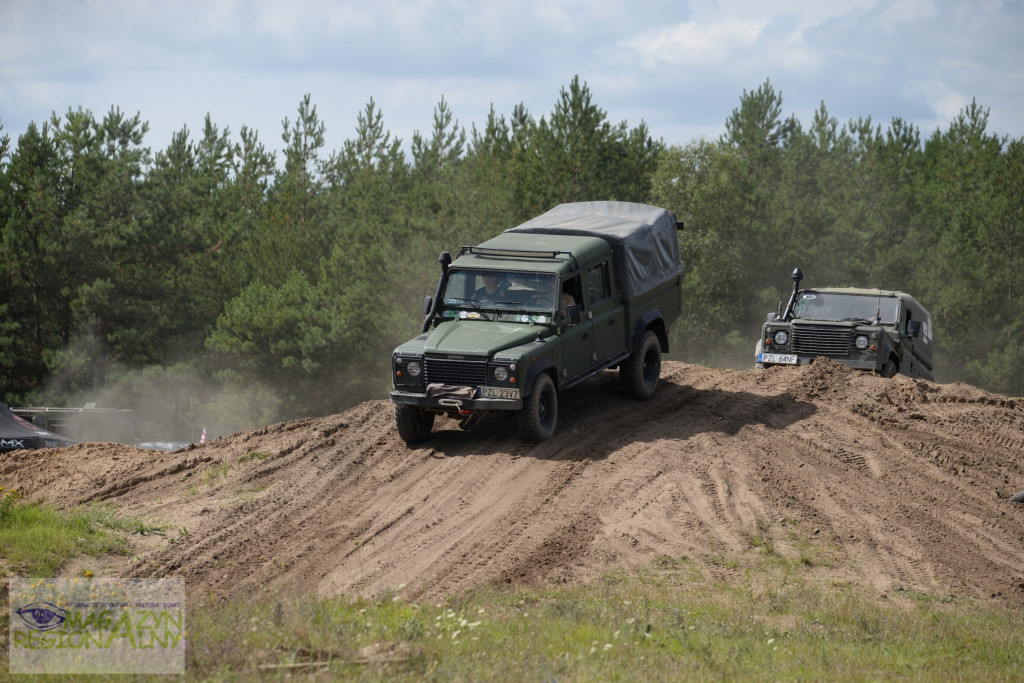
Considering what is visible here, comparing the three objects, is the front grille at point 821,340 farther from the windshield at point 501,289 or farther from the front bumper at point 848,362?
the windshield at point 501,289

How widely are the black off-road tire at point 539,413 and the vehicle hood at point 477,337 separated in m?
0.57

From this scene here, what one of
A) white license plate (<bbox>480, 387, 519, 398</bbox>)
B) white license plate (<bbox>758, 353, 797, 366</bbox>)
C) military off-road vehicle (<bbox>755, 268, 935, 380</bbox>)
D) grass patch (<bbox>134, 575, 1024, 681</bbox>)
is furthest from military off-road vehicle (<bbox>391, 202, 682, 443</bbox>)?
grass patch (<bbox>134, 575, 1024, 681</bbox>)

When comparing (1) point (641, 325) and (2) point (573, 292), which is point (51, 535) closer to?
(2) point (573, 292)

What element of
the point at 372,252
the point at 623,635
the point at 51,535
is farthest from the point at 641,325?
the point at 372,252

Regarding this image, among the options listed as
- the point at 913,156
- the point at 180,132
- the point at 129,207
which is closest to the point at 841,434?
the point at 129,207

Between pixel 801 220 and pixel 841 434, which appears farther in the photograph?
pixel 801 220

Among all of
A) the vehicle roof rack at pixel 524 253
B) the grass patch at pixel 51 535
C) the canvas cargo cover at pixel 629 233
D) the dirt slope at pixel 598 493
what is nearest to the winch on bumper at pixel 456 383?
the dirt slope at pixel 598 493

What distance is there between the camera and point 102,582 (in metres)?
8.52

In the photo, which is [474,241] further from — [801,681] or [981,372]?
[801,681]

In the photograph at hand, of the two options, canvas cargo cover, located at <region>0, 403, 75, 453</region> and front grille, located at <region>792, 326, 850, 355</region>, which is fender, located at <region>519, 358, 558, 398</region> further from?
canvas cargo cover, located at <region>0, 403, 75, 453</region>

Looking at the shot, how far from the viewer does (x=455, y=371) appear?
38.5 ft

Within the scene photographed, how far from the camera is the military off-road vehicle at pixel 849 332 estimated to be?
1652 cm

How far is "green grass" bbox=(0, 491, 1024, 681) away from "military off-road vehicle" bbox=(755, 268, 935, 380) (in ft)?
26.1

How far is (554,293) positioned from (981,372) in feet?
106
